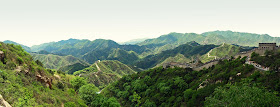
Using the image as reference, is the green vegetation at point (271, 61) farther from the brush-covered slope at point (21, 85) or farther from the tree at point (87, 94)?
the tree at point (87, 94)

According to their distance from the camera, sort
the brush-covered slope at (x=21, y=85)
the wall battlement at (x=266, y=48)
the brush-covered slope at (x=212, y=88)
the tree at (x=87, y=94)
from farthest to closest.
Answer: the tree at (x=87, y=94)
the wall battlement at (x=266, y=48)
the brush-covered slope at (x=21, y=85)
the brush-covered slope at (x=212, y=88)

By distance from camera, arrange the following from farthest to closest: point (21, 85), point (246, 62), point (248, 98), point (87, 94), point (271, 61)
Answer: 1. point (87, 94)
2. point (246, 62)
3. point (271, 61)
4. point (21, 85)
5. point (248, 98)

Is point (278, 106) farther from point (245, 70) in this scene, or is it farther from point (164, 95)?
point (164, 95)

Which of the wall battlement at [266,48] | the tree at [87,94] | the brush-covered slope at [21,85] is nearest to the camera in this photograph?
the brush-covered slope at [21,85]

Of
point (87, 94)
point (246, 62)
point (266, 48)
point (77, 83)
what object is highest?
point (266, 48)

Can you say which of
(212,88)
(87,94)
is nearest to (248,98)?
(212,88)

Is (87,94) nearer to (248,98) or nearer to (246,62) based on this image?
(248,98)

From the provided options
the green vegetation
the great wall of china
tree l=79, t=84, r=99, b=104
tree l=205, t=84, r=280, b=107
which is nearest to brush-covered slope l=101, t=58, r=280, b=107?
tree l=205, t=84, r=280, b=107

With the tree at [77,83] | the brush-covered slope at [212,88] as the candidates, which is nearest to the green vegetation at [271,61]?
the brush-covered slope at [212,88]
